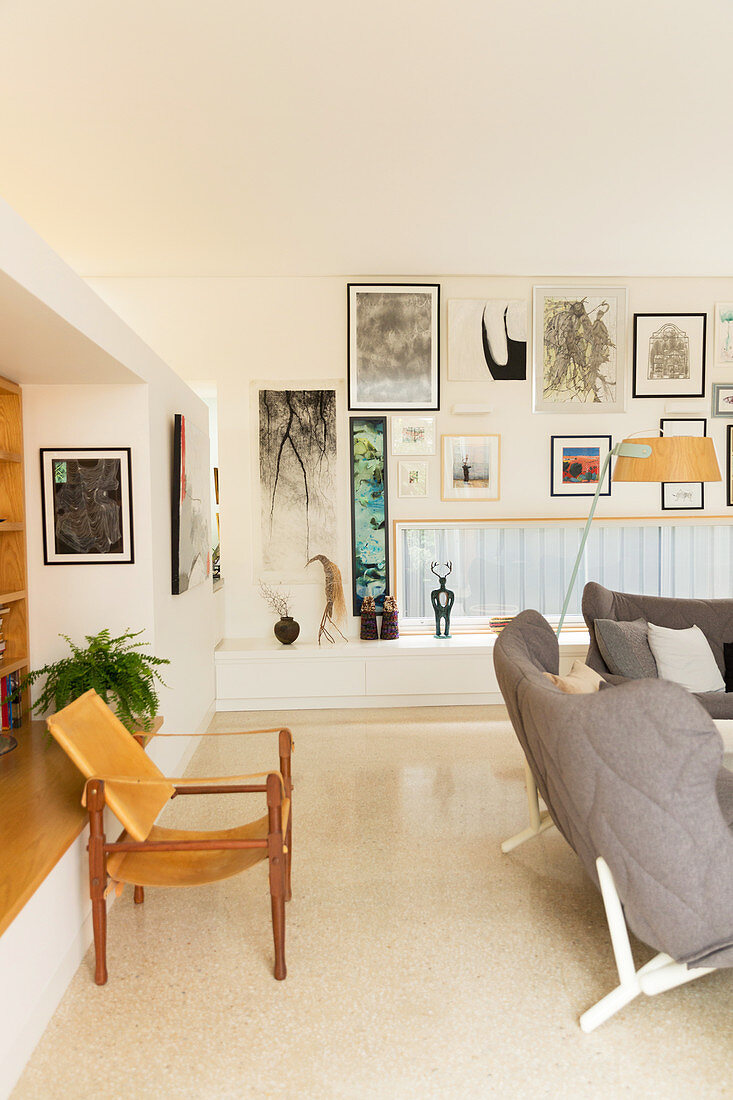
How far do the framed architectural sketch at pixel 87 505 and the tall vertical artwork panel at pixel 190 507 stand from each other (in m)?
0.43

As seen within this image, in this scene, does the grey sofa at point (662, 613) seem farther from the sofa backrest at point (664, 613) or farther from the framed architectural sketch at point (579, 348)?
the framed architectural sketch at point (579, 348)

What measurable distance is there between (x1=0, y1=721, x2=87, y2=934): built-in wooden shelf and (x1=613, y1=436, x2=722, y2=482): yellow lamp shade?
9.98 feet

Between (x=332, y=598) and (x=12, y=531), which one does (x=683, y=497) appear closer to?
(x=332, y=598)

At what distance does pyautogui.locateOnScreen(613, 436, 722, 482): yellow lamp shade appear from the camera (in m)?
3.75

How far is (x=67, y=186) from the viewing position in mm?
3727

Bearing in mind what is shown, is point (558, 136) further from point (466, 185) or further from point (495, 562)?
point (495, 562)

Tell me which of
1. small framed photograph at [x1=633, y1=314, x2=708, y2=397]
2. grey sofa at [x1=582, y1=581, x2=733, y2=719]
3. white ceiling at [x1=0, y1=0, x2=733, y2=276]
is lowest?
grey sofa at [x1=582, y1=581, x2=733, y2=719]

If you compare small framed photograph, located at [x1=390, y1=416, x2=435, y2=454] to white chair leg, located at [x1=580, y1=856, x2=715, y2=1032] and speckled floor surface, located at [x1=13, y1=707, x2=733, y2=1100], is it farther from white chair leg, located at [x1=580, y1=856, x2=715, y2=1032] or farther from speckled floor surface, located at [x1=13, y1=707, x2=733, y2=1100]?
white chair leg, located at [x1=580, y1=856, x2=715, y2=1032]

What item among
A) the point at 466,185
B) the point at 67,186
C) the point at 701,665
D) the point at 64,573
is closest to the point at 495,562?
the point at 701,665

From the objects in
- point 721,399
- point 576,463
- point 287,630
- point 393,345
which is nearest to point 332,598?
point 287,630

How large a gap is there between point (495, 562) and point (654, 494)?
1335 mm

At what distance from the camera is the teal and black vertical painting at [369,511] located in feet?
18.0

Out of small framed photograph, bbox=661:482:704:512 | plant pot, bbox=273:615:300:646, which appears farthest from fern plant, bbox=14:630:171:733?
small framed photograph, bbox=661:482:704:512

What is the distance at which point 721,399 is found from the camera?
559 cm
